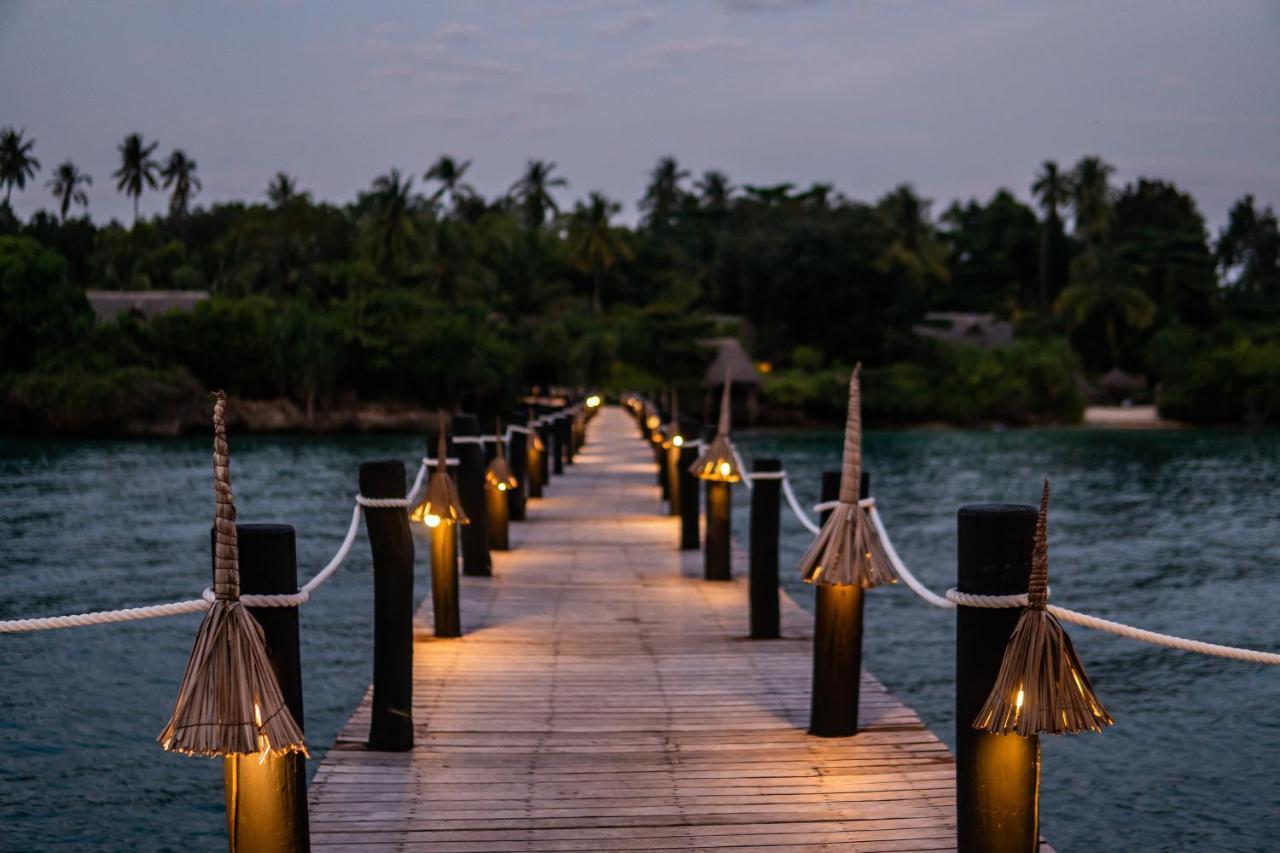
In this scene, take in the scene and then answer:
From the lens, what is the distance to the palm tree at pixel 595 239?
233 ft

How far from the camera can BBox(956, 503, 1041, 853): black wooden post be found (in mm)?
4184

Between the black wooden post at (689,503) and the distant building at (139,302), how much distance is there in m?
47.1

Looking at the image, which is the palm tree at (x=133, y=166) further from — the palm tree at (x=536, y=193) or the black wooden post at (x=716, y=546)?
the black wooden post at (x=716, y=546)

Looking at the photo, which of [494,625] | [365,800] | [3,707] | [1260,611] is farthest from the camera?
[1260,611]

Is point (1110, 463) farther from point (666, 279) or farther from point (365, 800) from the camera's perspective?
point (365, 800)

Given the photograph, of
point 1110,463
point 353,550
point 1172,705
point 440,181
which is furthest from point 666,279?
point 1172,705

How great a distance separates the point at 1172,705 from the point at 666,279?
214ft

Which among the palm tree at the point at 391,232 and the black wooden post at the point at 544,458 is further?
the palm tree at the point at 391,232

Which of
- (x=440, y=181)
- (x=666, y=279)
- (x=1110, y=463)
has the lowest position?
(x=1110, y=463)

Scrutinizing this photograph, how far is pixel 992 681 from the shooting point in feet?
13.8

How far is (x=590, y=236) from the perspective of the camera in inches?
2810

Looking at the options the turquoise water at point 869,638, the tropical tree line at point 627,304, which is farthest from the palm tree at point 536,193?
the turquoise water at point 869,638

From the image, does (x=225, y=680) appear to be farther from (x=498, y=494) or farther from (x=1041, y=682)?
(x=498, y=494)

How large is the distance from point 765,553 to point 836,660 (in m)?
2.58
